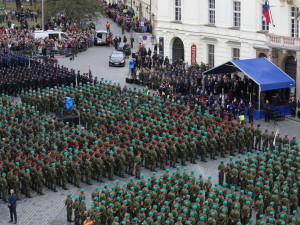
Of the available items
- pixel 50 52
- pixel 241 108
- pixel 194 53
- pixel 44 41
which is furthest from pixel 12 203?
pixel 44 41

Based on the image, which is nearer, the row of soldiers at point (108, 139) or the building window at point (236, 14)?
the row of soldiers at point (108, 139)

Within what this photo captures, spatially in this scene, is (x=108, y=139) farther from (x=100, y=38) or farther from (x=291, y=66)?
(x=100, y=38)

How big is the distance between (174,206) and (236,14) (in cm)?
2887

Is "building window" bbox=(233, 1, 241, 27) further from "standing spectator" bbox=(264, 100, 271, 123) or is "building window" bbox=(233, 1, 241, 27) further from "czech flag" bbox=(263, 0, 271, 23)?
"standing spectator" bbox=(264, 100, 271, 123)

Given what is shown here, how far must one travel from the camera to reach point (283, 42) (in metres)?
47.9

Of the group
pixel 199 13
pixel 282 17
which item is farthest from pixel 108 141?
pixel 199 13

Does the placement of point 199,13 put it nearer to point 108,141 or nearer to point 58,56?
point 58,56

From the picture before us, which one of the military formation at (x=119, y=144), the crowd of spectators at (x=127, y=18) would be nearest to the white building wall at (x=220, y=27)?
the military formation at (x=119, y=144)

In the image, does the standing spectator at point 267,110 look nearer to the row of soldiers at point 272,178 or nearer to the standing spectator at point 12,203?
the row of soldiers at point 272,178

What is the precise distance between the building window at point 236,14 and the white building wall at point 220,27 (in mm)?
237

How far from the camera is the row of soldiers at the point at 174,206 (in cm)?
2675

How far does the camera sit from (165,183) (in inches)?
1185

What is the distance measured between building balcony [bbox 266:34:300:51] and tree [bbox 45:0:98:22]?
2886 centimetres

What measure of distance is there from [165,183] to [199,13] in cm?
2874
